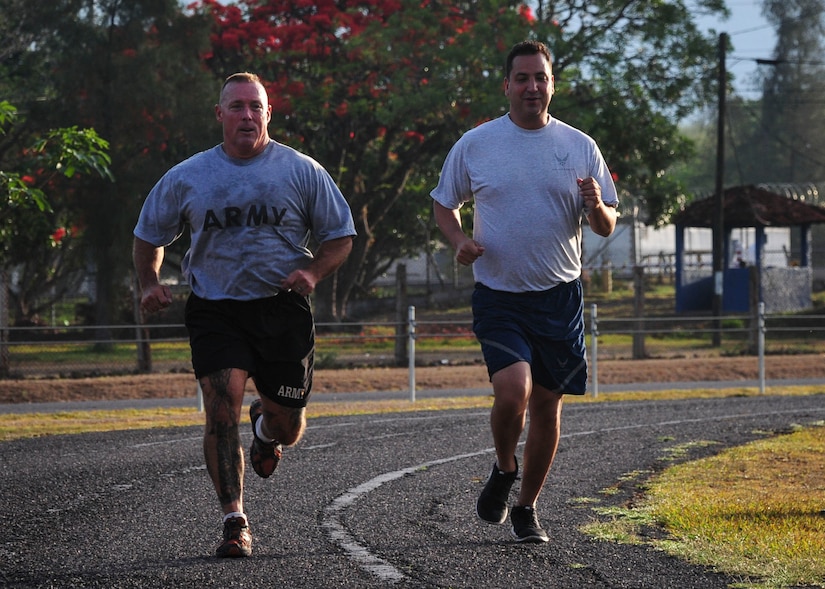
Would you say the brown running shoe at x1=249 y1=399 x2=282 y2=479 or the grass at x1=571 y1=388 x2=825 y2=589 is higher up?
the brown running shoe at x1=249 y1=399 x2=282 y2=479

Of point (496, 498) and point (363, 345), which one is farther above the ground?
point (496, 498)

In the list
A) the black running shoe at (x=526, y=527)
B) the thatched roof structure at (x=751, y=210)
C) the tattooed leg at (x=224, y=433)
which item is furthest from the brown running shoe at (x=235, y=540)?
the thatched roof structure at (x=751, y=210)

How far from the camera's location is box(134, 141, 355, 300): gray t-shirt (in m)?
6.32

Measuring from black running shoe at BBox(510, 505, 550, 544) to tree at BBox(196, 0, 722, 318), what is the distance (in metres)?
19.9

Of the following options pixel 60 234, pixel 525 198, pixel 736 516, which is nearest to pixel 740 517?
pixel 736 516

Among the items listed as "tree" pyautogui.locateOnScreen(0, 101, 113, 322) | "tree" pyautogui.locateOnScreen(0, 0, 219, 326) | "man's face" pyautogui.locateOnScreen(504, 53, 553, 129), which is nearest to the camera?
"man's face" pyautogui.locateOnScreen(504, 53, 553, 129)

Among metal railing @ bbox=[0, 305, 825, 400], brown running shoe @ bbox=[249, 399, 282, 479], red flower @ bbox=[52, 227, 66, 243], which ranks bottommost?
metal railing @ bbox=[0, 305, 825, 400]

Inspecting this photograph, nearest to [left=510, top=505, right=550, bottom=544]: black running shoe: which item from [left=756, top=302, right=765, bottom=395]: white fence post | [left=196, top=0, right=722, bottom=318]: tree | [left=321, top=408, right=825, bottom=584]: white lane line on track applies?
[left=321, top=408, right=825, bottom=584]: white lane line on track

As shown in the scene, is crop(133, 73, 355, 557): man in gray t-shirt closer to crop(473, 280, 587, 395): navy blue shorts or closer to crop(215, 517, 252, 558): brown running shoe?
crop(215, 517, 252, 558): brown running shoe

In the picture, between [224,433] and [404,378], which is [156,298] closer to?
[224,433]

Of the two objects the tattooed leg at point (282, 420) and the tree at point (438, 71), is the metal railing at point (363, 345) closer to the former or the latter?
the tree at point (438, 71)

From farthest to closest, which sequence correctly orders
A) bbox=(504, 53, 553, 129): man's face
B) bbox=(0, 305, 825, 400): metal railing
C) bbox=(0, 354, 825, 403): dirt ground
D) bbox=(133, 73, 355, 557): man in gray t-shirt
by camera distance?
bbox=(0, 305, 825, 400): metal railing, bbox=(0, 354, 825, 403): dirt ground, bbox=(504, 53, 553, 129): man's face, bbox=(133, 73, 355, 557): man in gray t-shirt

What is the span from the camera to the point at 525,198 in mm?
6348

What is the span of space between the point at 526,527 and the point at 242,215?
189cm
